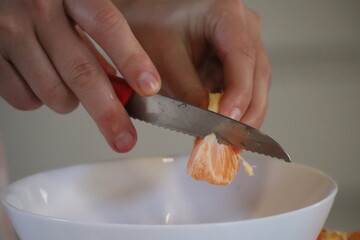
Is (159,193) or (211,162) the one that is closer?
(211,162)

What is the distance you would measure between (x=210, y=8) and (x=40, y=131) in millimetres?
550

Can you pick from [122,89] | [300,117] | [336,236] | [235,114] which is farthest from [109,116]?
[300,117]

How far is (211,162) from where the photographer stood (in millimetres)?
472

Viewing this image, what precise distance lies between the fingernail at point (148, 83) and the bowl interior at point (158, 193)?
0.16 m

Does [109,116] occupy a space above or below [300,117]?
above

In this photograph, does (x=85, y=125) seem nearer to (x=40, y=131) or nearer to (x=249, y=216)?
(x=40, y=131)

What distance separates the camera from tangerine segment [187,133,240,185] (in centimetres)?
47

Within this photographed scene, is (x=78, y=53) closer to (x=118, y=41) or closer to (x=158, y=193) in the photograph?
(x=118, y=41)

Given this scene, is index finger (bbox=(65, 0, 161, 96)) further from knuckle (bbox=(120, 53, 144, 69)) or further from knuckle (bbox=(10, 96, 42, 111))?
knuckle (bbox=(10, 96, 42, 111))

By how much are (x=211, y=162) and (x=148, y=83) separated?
0.09 meters

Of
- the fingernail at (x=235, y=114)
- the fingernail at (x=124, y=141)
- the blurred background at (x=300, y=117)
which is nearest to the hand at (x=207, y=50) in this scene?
the fingernail at (x=235, y=114)

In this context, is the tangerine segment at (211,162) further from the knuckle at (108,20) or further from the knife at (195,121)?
the knuckle at (108,20)

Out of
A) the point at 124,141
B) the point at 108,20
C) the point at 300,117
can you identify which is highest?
the point at 108,20

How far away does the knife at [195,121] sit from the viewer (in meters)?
0.47
